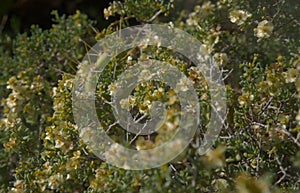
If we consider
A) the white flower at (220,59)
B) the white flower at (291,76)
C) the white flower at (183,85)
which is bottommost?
the white flower at (291,76)

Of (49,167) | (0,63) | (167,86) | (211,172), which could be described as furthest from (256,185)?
(0,63)

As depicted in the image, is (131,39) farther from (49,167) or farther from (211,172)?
(211,172)

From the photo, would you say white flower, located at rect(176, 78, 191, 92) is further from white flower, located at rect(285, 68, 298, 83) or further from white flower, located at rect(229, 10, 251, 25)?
white flower, located at rect(229, 10, 251, 25)

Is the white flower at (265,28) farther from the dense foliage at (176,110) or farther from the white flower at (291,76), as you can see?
the white flower at (291,76)

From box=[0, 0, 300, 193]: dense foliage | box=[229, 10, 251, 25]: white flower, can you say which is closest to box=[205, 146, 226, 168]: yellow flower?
box=[0, 0, 300, 193]: dense foliage

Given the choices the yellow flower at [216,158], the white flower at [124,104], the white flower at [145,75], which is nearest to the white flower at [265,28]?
the white flower at [145,75]

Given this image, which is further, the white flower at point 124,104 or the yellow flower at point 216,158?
the white flower at point 124,104

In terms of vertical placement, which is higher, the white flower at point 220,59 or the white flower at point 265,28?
the white flower at point 265,28

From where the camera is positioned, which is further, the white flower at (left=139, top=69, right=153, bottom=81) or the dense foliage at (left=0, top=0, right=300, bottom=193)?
the white flower at (left=139, top=69, right=153, bottom=81)
